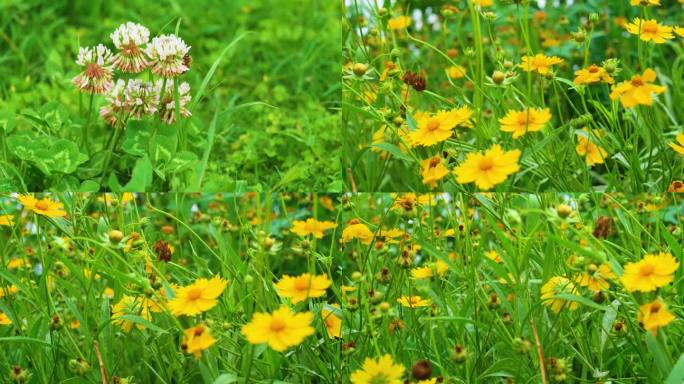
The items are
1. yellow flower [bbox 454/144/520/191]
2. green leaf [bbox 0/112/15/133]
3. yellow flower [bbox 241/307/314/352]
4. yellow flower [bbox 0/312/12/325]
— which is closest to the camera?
yellow flower [bbox 241/307/314/352]

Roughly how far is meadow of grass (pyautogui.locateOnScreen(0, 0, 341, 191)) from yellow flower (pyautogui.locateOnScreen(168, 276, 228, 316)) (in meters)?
0.50

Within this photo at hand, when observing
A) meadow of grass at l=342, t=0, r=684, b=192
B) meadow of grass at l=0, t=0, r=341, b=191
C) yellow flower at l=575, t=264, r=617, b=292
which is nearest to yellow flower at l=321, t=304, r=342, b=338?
meadow of grass at l=342, t=0, r=684, b=192

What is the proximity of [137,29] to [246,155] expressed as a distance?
419 millimetres

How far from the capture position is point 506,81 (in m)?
1.38

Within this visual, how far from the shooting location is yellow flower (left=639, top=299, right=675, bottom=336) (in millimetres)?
1062

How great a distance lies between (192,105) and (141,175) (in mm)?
161

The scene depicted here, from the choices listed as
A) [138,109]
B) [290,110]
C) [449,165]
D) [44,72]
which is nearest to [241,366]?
[449,165]

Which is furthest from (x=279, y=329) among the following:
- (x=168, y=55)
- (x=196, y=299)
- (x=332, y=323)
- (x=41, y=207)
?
(x=168, y=55)

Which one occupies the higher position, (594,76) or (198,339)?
(594,76)

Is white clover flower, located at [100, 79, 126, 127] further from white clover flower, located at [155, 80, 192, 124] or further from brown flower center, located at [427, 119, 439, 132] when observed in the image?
brown flower center, located at [427, 119, 439, 132]

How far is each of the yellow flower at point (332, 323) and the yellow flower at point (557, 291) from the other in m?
0.27

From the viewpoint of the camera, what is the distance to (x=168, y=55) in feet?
5.40

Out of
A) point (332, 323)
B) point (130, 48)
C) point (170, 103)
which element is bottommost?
point (332, 323)

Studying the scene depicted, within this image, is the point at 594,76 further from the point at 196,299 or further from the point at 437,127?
the point at 196,299
